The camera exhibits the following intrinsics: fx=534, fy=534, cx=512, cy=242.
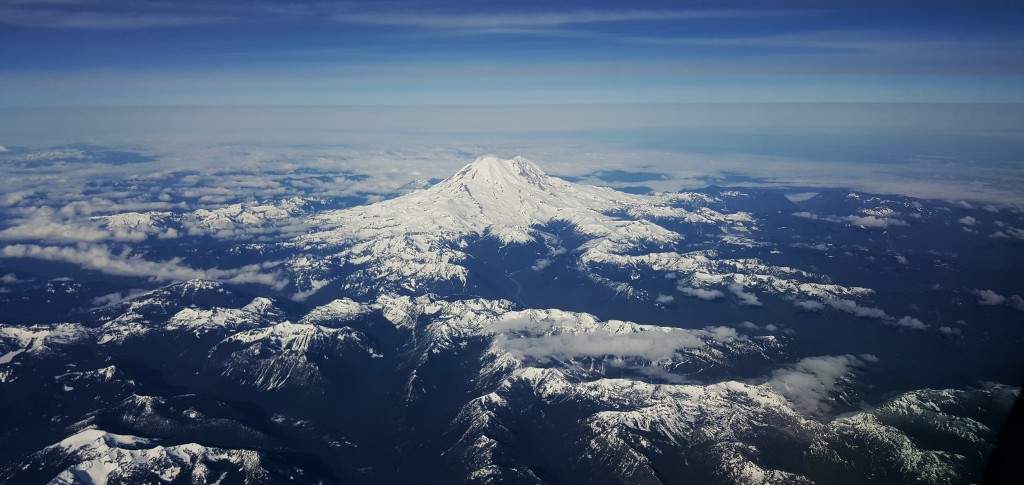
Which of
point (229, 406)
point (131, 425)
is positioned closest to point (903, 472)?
point (229, 406)

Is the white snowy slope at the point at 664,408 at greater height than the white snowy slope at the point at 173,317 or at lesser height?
greater

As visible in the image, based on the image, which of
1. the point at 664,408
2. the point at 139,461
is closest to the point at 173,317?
the point at 139,461

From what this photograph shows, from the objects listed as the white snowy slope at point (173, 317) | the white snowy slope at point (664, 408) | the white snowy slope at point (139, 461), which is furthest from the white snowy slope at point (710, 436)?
the white snowy slope at point (173, 317)

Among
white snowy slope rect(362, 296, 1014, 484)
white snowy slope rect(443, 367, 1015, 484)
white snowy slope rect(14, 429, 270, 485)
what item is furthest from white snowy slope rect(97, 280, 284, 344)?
white snowy slope rect(443, 367, 1015, 484)

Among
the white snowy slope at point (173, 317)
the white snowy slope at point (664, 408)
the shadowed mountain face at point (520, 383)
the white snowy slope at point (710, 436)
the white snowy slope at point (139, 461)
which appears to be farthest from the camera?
the white snowy slope at point (173, 317)

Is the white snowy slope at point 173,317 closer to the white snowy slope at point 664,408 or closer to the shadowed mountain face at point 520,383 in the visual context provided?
the shadowed mountain face at point 520,383

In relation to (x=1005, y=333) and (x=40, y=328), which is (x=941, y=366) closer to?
(x=1005, y=333)

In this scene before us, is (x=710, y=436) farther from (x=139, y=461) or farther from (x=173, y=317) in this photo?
(x=173, y=317)

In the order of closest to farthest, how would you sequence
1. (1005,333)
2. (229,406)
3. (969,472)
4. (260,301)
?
(969,472)
(229,406)
(1005,333)
(260,301)
